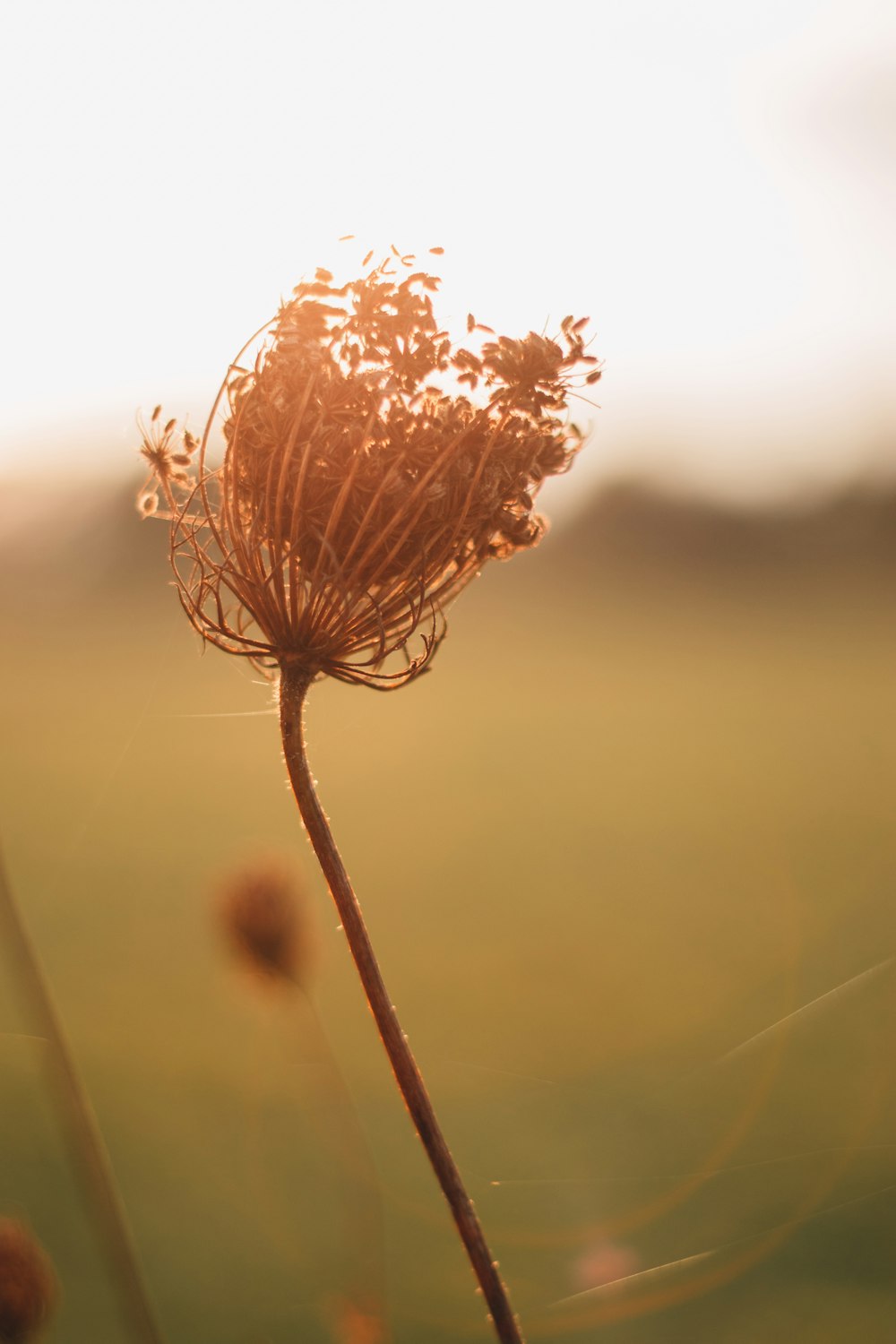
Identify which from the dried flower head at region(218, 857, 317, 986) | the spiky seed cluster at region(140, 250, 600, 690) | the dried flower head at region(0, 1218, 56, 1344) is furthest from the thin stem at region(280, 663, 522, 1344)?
the dried flower head at region(218, 857, 317, 986)

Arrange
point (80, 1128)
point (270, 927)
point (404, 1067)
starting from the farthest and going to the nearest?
point (270, 927)
point (80, 1128)
point (404, 1067)

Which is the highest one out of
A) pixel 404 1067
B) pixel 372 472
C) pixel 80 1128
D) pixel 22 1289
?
pixel 372 472

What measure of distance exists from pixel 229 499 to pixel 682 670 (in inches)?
416

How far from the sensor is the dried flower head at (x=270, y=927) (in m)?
2.02

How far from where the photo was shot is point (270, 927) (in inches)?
80.0

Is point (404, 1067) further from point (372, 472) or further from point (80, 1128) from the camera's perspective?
point (372, 472)

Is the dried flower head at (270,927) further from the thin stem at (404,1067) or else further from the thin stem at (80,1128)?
the thin stem at (404,1067)

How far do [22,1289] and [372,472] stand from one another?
129 cm

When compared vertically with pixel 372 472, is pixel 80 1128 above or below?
below

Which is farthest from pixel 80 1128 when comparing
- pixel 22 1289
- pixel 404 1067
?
pixel 404 1067

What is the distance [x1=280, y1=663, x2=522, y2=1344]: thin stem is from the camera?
3.62 feet

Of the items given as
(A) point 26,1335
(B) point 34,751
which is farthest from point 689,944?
(B) point 34,751

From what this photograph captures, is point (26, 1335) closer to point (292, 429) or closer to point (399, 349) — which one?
point (292, 429)

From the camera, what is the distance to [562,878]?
6.12 m
